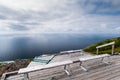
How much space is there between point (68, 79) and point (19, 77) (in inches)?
85.2

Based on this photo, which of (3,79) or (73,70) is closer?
(3,79)

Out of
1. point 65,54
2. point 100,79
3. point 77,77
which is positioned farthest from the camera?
point 65,54

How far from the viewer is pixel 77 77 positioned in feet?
15.4

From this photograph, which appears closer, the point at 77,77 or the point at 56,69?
the point at 77,77

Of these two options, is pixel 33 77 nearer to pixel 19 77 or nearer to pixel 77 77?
pixel 19 77

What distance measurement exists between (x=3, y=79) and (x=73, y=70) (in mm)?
3148

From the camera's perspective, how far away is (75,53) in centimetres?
952

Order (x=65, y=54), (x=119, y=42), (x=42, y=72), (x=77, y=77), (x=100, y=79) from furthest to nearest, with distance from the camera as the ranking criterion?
(x=119, y=42) → (x=65, y=54) → (x=42, y=72) → (x=77, y=77) → (x=100, y=79)

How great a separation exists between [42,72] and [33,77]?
0.65 meters

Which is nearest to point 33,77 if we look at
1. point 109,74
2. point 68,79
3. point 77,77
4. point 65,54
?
point 68,79

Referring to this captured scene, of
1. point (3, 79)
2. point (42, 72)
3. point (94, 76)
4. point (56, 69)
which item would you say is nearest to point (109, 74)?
point (94, 76)

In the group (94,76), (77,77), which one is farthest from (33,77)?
(94,76)

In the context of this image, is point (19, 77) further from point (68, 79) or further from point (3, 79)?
point (68, 79)

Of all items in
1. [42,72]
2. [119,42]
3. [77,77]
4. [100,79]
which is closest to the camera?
[100,79]
